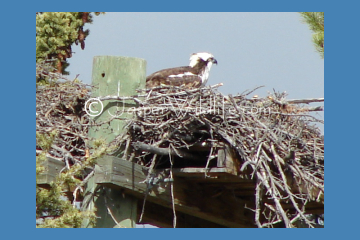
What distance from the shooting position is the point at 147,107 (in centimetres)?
629

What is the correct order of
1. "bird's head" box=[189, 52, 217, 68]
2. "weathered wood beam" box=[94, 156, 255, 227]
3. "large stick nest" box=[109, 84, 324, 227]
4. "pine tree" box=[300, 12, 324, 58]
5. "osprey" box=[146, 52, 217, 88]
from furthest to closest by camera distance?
"bird's head" box=[189, 52, 217, 68]
"osprey" box=[146, 52, 217, 88]
"pine tree" box=[300, 12, 324, 58]
"large stick nest" box=[109, 84, 324, 227]
"weathered wood beam" box=[94, 156, 255, 227]

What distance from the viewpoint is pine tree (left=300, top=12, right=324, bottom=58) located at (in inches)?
271

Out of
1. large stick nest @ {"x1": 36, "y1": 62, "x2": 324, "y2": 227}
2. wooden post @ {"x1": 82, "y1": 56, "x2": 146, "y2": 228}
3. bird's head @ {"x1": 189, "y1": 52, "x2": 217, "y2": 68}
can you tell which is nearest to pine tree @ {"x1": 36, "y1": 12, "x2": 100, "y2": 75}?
bird's head @ {"x1": 189, "y1": 52, "x2": 217, "y2": 68}

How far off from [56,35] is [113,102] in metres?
2.99

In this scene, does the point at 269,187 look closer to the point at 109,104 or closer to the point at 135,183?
the point at 135,183

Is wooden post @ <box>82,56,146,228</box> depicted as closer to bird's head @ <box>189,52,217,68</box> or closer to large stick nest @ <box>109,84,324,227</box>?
large stick nest @ <box>109,84,324,227</box>

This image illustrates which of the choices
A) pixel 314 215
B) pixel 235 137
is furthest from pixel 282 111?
pixel 314 215

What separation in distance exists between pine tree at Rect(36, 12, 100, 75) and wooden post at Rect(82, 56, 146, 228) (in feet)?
8.45

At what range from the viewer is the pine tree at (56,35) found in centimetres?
902

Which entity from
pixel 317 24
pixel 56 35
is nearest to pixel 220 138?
pixel 317 24

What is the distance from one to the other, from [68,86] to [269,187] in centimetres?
256

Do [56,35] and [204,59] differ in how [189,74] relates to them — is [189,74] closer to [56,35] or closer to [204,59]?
[204,59]

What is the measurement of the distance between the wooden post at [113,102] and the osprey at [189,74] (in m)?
1.17

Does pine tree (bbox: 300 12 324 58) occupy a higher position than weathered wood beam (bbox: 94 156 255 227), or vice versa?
pine tree (bbox: 300 12 324 58)
